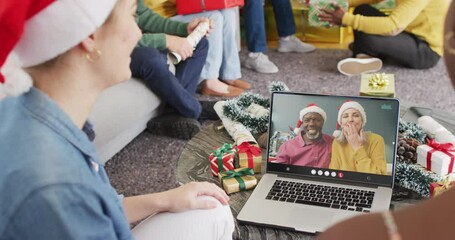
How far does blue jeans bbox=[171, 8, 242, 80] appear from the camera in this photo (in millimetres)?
2785

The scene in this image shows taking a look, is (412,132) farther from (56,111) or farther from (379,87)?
(56,111)

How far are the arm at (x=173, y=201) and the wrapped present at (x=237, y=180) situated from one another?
9 centimetres

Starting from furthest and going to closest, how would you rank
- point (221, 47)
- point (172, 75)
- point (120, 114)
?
point (221, 47) < point (172, 75) < point (120, 114)

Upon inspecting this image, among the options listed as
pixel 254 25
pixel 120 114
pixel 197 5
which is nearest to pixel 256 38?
pixel 254 25

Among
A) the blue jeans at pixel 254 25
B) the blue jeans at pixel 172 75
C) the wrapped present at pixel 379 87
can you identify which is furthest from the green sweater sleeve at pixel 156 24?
the wrapped present at pixel 379 87

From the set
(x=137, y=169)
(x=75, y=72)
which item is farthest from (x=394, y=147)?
(x=137, y=169)

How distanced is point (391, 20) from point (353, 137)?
1.70 metres

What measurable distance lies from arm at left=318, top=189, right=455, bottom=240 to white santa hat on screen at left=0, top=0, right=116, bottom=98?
0.57 m

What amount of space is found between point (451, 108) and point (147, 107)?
Result: 4.47 ft

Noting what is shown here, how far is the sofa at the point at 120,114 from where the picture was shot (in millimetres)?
2059

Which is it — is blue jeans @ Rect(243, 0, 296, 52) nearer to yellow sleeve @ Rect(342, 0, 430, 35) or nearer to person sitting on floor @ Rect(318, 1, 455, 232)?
yellow sleeve @ Rect(342, 0, 430, 35)

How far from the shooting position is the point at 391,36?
303 centimetres

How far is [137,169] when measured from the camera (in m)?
2.23

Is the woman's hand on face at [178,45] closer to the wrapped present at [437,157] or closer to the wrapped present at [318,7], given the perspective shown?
the wrapped present at [318,7]
